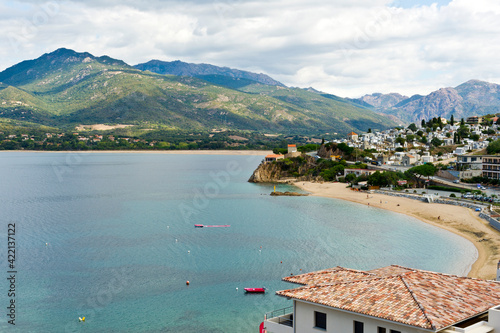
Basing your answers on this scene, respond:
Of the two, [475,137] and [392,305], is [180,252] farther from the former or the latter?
[475,137]

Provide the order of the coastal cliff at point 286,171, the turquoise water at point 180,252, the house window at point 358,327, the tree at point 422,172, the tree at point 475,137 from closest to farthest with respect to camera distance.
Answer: the house window at point 358,327, the turquoise water at point 180,252, the tree at point 422,172, the coastal cliff at point 286,171, the tree at point 475,137

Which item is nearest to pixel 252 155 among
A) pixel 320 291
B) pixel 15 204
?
pixel 15 204

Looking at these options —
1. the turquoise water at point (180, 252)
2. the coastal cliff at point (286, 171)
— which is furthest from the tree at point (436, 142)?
the turquoise water at point (180, 252)

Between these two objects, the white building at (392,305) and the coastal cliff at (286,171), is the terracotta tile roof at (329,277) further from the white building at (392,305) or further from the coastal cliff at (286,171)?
the coastal cliff at (286,171)

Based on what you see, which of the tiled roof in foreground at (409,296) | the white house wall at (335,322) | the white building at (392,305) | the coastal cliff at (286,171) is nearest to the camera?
the white building at (392,305)

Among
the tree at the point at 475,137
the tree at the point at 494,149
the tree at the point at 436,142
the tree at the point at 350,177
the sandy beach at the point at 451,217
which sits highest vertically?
the tree at the point at 475,137

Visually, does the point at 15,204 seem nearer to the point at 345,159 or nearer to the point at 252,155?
the point at 345,159

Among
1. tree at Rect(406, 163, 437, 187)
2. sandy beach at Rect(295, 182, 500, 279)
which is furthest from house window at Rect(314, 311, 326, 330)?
tree at Rect(406, 163, 437, 187)
